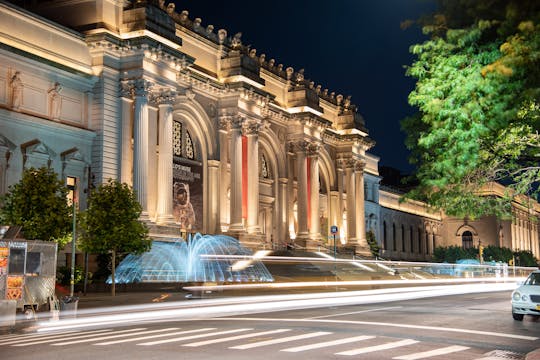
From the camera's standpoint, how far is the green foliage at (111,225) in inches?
1416

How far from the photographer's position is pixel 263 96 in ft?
197

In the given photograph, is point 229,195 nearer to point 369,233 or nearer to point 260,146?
point 260,146

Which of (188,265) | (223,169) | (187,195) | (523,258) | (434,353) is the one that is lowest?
(434,353)

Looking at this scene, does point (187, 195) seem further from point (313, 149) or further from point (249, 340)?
point (249, 340)

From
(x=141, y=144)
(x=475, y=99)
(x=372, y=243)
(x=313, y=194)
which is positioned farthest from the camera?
(x=372, y=243)

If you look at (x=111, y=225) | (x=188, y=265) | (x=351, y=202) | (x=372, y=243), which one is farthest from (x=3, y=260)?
(x=372, y=243)

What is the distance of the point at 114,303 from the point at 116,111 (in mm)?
19952

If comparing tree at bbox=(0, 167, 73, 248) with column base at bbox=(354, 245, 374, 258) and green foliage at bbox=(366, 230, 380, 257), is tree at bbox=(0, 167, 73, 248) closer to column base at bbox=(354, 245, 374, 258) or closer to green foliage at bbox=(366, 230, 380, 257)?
column base at bbox=(354, 245, 374, 258)

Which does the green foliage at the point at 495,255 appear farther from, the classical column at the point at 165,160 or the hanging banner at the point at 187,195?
the classical column at the point at 165,160

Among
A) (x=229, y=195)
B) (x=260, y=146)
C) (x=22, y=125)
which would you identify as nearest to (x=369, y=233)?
(x=260, y=146)

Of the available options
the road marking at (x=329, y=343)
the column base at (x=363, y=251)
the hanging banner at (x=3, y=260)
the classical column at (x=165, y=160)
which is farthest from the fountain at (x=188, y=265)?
the column base at (x=363, y=251)

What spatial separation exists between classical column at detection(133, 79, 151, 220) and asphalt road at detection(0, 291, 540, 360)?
23.2 metres

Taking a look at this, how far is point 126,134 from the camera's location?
45.9 meters

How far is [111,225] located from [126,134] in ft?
36.4
